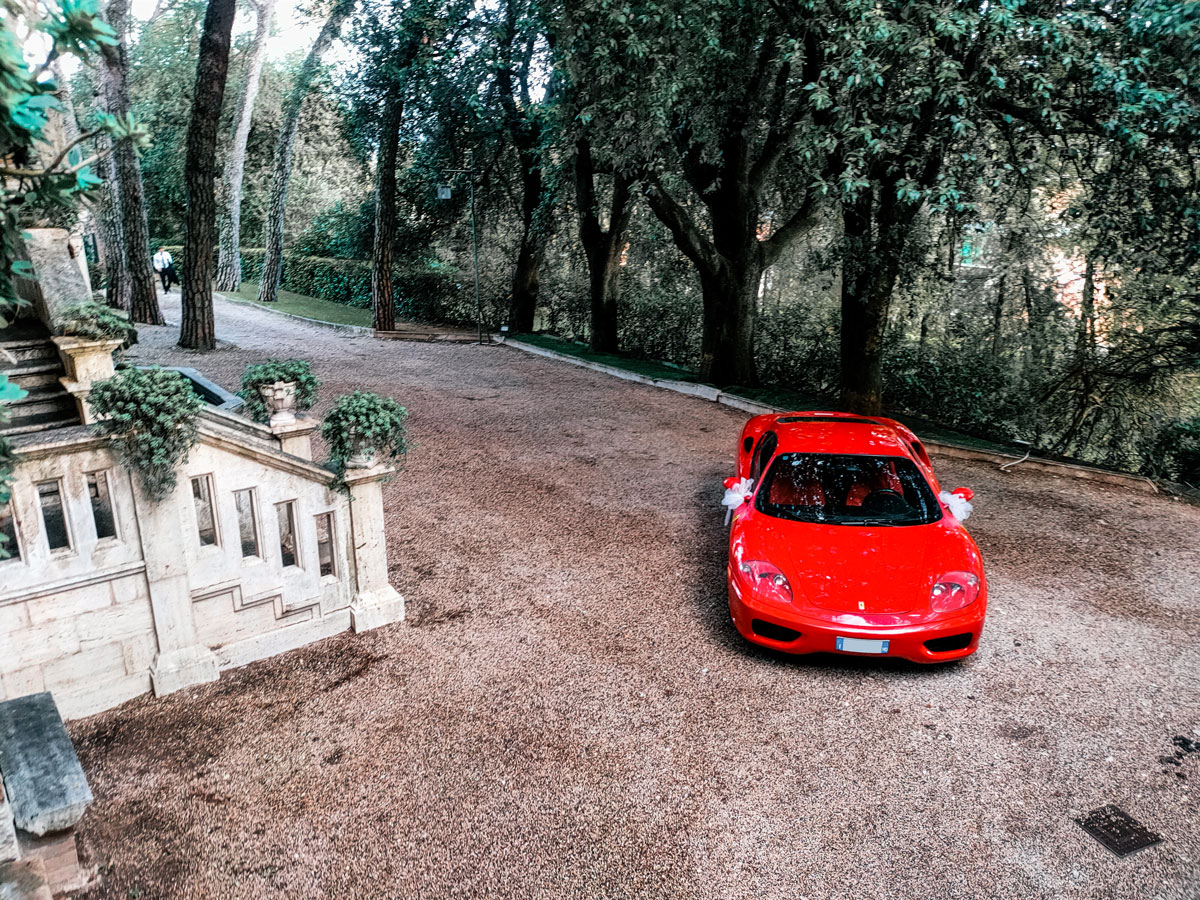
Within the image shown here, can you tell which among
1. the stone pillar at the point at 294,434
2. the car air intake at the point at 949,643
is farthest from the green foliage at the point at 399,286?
the car air intake at the point at 949,643

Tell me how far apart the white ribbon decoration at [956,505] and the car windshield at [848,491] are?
0.85 feet

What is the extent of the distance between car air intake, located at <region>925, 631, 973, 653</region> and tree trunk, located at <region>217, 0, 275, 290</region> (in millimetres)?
30394

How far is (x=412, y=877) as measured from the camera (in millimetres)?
4004

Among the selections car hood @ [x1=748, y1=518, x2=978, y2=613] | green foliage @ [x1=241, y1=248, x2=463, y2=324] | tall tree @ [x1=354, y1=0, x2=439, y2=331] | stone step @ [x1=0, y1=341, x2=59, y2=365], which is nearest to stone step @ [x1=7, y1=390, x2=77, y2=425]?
stone step @ [x1=0, y1=341, x2=59, y2=365]

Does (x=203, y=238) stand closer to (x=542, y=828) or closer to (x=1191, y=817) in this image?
(x=542, y=828)

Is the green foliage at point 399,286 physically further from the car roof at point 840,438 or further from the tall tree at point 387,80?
the car roof at point 840,438

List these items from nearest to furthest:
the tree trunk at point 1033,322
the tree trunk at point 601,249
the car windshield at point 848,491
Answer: the car windshield at point 848,491
the tree trunk at point 1033,322
the tree trunk at point 601,249

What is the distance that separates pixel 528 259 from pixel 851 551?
18.1 metres

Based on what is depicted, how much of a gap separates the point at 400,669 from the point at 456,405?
846 cm

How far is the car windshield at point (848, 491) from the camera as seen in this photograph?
6477 mm

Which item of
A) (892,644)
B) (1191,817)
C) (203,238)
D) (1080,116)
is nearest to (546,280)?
(203,238)

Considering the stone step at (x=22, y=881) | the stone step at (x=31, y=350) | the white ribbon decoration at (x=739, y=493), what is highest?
the stone step at (x=31, y=350)

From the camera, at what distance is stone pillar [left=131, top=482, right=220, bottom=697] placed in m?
5.19

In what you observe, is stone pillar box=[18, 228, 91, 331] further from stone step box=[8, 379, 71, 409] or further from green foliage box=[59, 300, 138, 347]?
green foliage box=[59, 300, 138, 347]
